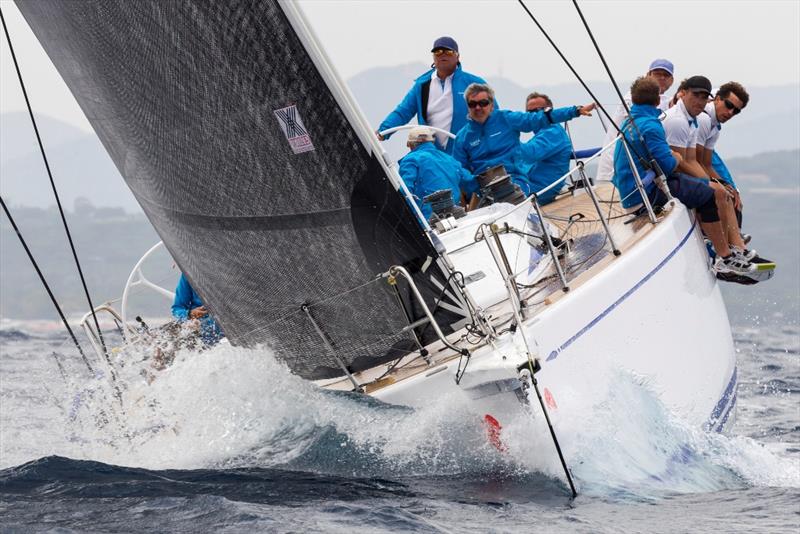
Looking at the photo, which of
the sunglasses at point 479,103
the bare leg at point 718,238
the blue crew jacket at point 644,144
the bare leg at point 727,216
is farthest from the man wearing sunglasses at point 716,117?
the sunglasses at point 479,103

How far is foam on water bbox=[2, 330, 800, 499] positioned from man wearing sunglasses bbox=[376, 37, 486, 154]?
2577mm

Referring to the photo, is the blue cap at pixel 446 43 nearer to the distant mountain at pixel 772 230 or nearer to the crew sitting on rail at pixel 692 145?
the crew sitting on rail at pixel 692 145

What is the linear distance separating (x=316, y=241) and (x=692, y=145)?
2669 mm

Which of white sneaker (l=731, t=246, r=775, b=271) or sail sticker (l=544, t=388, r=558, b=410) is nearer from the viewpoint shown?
sail sticker (l=544, t=388, r=558, b=410)

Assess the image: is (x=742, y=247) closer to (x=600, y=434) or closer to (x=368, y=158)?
(x=600, y=434)

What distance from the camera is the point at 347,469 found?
14.7 feet

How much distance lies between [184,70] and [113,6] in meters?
0.36

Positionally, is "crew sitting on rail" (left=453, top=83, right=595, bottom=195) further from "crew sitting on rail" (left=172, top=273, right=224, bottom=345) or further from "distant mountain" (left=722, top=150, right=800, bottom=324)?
"distant mountain" (left=722, top=150, right=800, bottom=324)

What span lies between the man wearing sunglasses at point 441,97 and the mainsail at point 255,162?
2.44 meters

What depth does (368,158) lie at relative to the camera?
4.32m

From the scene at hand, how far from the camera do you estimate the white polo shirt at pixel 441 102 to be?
725 centimetres

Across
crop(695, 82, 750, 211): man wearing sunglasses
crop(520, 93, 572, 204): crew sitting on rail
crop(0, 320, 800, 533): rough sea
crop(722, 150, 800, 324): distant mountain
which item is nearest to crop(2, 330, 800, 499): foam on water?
crop(0, 320, 800, 533): rough sea

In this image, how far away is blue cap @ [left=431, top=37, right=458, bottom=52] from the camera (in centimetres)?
708

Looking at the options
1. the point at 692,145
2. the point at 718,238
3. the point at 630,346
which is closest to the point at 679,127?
the point at 692,145
